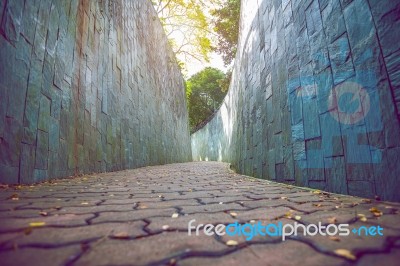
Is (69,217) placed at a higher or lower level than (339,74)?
lower

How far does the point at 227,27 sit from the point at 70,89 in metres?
11.5

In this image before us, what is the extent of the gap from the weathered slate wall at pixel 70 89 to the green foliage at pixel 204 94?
19.8 meters

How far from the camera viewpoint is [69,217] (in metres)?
Answer: 1.71

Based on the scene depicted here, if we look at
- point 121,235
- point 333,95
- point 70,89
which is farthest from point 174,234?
point 70,89

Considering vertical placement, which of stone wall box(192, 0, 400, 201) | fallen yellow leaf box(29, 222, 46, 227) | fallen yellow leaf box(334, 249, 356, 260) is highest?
stone wall box(192, 0, 400, 201)

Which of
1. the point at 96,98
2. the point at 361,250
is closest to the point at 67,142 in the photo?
the point at 96,98

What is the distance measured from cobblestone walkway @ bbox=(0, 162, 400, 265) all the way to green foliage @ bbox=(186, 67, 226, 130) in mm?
27021

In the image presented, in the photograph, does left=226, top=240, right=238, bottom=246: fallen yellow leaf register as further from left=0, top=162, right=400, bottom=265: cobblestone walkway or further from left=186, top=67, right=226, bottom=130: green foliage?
left=186, top=67, right=226, bottom=130: green foliage

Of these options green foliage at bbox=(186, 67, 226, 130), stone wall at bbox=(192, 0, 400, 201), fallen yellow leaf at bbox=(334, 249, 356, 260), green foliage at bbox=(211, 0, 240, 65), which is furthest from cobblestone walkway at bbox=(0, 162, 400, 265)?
green foliage at bbox=(186, 67, 226, 130)

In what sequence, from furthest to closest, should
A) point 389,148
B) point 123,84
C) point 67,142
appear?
point 123,84, point 67,142, point 389,148

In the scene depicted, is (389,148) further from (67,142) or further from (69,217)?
(67,142)

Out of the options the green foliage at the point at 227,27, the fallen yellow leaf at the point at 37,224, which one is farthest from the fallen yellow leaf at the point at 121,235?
the green foliage at the point at 227,27

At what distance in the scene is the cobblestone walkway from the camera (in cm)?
112

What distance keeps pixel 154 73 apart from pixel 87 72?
6545mm
